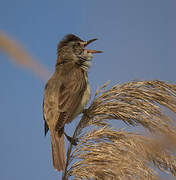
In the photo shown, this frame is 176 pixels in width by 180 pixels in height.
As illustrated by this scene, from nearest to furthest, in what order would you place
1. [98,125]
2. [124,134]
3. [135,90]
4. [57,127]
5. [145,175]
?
[145,175]
[124,134]
[135,90]
[98,125]
[57,127]

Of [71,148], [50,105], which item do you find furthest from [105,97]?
[50,105]

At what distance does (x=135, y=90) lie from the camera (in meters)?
2.67

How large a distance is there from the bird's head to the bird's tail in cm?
173

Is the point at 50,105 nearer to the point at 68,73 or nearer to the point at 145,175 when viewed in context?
the point at 68,73

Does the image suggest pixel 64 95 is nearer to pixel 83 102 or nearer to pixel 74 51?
pixel 83 102

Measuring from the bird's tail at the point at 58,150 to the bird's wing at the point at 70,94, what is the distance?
0.48 feet

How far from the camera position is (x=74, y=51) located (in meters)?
5.33

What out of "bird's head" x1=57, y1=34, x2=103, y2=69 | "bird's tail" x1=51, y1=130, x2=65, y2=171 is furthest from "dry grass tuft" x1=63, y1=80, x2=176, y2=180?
"bird's head" x1=57, y1=34, x2=103, y2=69

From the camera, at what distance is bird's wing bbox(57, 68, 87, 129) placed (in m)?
3.80

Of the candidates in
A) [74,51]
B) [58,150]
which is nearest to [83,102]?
[58,150]

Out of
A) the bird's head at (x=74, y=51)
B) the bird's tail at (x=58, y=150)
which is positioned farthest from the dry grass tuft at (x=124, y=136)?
the bird's head at (x=74, y=51)

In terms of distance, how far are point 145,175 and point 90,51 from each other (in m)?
3.45

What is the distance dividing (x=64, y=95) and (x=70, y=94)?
100 millimetres

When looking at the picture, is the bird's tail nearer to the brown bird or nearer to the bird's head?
the brown bird
